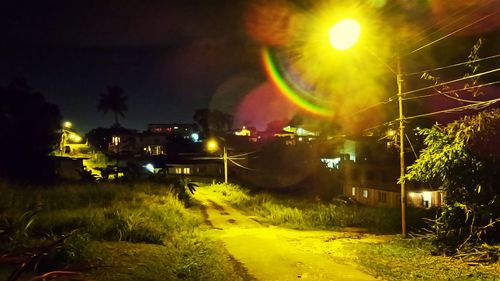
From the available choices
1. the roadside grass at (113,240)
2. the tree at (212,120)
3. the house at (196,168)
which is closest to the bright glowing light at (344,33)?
the roadside grass at (113,240)

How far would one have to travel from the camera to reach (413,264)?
1099cm

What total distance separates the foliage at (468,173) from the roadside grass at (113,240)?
618 centimetres

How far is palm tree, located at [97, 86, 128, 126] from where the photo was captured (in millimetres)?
87375

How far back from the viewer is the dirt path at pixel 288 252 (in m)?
10.1

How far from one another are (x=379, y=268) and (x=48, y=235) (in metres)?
8.33

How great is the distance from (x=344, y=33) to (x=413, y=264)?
241 inches

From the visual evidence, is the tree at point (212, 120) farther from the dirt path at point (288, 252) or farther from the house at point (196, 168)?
the dirt path at point (288, 252)

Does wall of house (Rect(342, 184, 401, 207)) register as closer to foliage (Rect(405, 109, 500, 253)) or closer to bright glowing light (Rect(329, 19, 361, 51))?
foliage (Rect(405, 109, 500, 253))

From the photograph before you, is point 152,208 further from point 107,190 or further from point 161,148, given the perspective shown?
point 161,148

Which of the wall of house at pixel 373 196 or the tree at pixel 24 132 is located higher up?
the tree at pixel 24 132

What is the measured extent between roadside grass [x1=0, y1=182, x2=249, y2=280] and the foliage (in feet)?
20.3

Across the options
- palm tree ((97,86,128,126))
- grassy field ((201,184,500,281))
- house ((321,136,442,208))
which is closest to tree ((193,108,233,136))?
palm tree ((97,86,128,126))

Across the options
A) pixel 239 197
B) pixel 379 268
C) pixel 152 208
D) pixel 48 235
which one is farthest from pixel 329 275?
pixel 239 197

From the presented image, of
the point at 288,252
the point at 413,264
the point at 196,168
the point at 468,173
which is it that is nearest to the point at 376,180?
the point at 196,168
